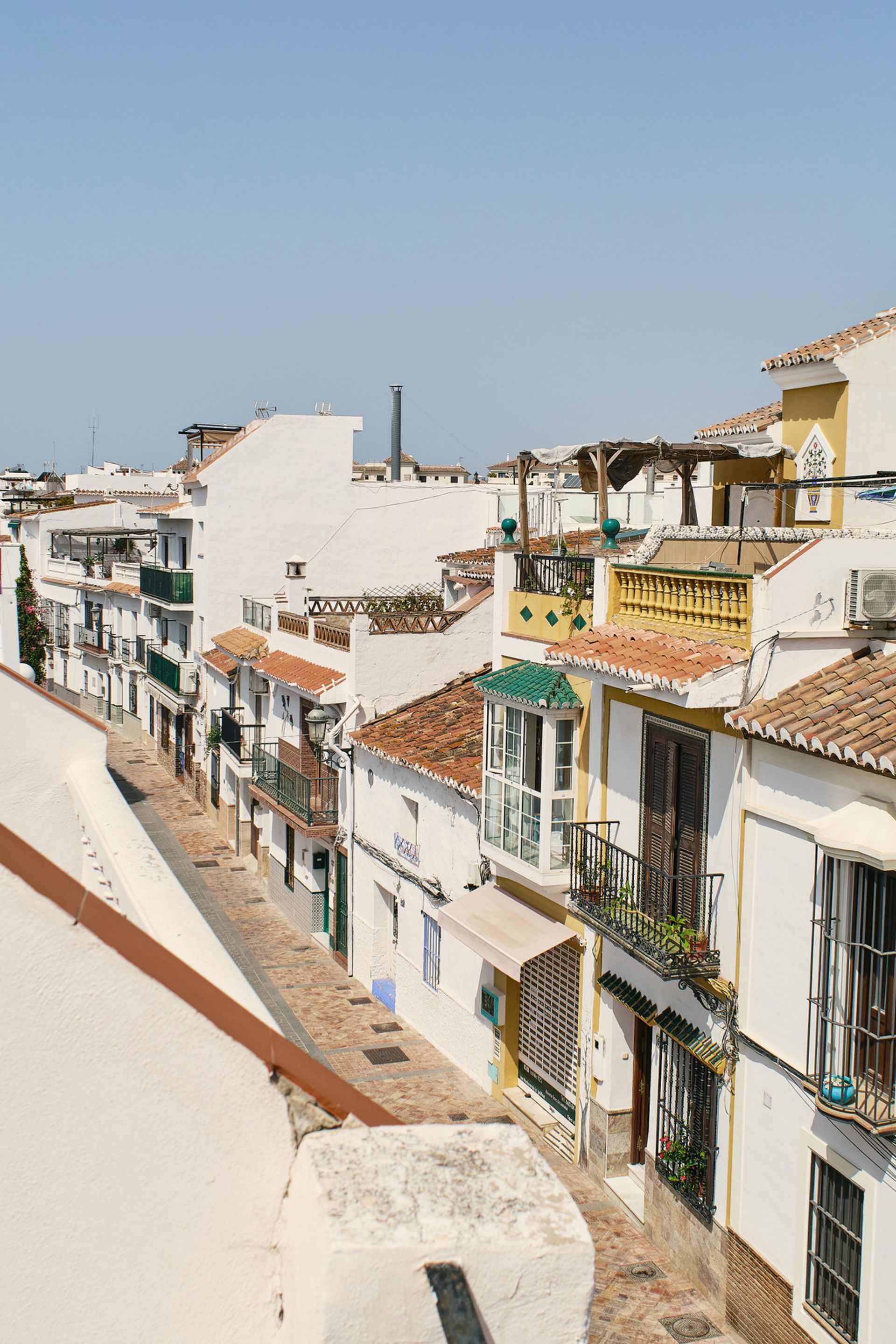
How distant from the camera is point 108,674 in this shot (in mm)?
54250

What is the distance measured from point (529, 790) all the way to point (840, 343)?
24.0 ft

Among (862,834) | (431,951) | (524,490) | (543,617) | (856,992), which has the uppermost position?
(524,490)

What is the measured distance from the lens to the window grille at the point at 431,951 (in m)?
19.7

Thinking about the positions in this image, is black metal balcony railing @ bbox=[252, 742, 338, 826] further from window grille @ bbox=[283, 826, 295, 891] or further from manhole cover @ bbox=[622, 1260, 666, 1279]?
manhole cover @ bbox=[622, 1260, 666, 1279]

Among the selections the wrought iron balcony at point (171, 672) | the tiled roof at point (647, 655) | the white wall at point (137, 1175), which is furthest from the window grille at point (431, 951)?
the wrought iron balcony at point (171, 672)

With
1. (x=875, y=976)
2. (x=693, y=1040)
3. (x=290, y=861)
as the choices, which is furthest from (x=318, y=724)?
(x=875, y=976)

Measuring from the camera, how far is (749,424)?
21.0m

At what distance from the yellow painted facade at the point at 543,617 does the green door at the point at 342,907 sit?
26.7 feet

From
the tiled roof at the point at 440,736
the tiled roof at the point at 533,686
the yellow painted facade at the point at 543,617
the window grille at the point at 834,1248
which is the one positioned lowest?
the window grille at the point at 834,1248

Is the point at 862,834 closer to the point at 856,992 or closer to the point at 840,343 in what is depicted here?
the point at 856,992

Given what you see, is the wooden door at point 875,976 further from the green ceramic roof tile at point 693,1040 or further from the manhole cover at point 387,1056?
the manhole cover at point 387,1056

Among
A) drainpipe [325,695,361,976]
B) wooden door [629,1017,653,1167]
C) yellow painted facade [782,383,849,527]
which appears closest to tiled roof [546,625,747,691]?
→ wooden door [629,1017,653,1167]

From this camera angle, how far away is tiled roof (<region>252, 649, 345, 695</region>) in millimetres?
23312

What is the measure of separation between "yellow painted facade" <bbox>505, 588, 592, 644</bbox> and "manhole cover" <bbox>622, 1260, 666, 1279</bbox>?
7.25m
